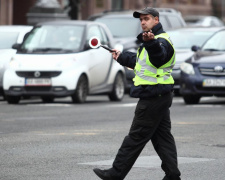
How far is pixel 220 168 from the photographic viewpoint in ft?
31.4

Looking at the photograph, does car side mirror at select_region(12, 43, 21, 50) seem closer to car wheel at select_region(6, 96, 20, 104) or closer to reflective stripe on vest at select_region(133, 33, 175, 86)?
car wheel at select_region(6, 96, 20, 104)

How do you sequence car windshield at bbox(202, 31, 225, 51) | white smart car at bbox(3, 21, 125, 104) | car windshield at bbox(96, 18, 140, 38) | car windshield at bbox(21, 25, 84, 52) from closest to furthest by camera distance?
white smart car at bbox(3, 21, 125, 104) → car windshield at bbox(21, 25, 84, 52) → car windshield at bbox(202, 31, 225, 51) → car windshield at bbox(96, 18, 140, 38)

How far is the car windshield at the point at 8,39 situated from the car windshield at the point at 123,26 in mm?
4666

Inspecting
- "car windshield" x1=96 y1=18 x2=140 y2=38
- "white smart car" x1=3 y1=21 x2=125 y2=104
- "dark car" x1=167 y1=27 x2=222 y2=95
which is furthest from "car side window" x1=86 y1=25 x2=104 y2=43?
"car windshield" x1=96 y1=18 x2=140 y2=38

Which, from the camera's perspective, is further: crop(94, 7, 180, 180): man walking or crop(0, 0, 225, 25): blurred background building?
crop(0, 0, 225, 25): blurred background building

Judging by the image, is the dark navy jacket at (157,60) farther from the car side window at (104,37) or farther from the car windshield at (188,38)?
the car windshield at (188,38)

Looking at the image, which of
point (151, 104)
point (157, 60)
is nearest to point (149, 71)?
point (157, 60)

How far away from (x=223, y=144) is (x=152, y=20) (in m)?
4.26

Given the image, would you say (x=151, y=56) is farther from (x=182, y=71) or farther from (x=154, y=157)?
(x=182, y=71)

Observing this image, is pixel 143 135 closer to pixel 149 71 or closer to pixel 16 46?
pixel 149 71

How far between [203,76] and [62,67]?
2837mm

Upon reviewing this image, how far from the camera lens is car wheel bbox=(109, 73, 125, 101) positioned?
68.1 feet

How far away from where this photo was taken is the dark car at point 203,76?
62.2 feet

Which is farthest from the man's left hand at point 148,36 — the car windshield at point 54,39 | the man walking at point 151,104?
the car windshield at point 54,39
